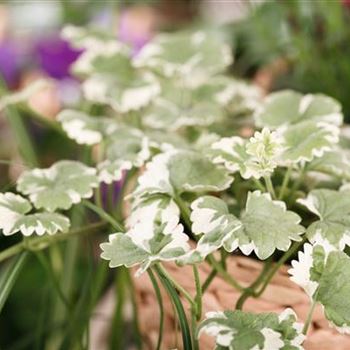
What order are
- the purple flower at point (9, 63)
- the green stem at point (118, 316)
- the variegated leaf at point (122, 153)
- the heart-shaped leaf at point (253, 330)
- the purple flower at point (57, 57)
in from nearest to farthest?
the heart-shaped leaf at point (253, 330) < the variegated leaf at point (122, 153) < the green stem at point (118, 316) < the purple flower at point (57, 57) < the purple flower at point (9, 63)

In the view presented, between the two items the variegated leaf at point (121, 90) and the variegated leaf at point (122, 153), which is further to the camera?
the variegated leaf at point (121, 90)

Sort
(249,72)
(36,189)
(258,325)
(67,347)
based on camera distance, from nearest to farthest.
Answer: (258,325), (36,189), (67,347), (249,72)

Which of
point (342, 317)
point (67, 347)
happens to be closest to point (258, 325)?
point (342, 317)

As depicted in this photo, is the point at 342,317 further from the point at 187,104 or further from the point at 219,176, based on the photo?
the point at 187,104

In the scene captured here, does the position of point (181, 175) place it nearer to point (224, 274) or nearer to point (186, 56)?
point (224, 274)

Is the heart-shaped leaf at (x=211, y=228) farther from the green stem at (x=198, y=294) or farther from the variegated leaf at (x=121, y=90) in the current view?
the variegated leaf at (x=121, y=90)

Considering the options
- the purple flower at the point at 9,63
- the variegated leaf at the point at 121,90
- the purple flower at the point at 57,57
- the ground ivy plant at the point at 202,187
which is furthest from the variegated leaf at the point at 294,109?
the purple flower at the point at 9,63

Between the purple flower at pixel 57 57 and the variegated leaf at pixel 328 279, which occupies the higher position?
the variegated leaf at pixel 328 279
